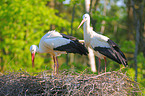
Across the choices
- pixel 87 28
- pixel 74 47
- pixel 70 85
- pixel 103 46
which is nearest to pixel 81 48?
pixel 74 47

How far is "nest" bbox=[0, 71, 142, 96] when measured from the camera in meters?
4.85

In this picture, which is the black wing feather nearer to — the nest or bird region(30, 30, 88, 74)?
bird region(30, 30, 88, 74)

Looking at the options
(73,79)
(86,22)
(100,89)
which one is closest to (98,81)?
(100,89)

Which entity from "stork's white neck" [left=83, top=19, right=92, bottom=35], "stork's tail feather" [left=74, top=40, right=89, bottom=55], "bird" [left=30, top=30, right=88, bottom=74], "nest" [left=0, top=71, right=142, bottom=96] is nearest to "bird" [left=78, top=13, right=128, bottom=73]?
"stork's white neck" [left=83, top=19, right=92, bottom=35]

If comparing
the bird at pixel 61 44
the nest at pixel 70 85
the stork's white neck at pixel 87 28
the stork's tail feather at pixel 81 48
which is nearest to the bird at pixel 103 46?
the stork's white neck at pixel 87 28

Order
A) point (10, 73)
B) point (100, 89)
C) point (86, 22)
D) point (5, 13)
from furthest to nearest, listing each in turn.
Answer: point (5, 13) → point (86, 22) → point (10, 73) → point (100, 89)

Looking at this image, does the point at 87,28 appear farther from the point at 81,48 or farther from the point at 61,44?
the point at 61,44

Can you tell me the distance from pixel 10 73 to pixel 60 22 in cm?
837

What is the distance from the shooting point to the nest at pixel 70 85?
191 inches

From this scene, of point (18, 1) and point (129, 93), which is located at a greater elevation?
point (18, 1)

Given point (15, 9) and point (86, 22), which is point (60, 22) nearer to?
point (15, 9)

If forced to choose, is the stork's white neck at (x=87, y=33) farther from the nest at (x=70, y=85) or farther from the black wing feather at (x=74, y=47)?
the nest at (x=70, y=85)

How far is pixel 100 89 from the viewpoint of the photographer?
4.89 m

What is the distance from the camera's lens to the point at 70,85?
15.9ft
